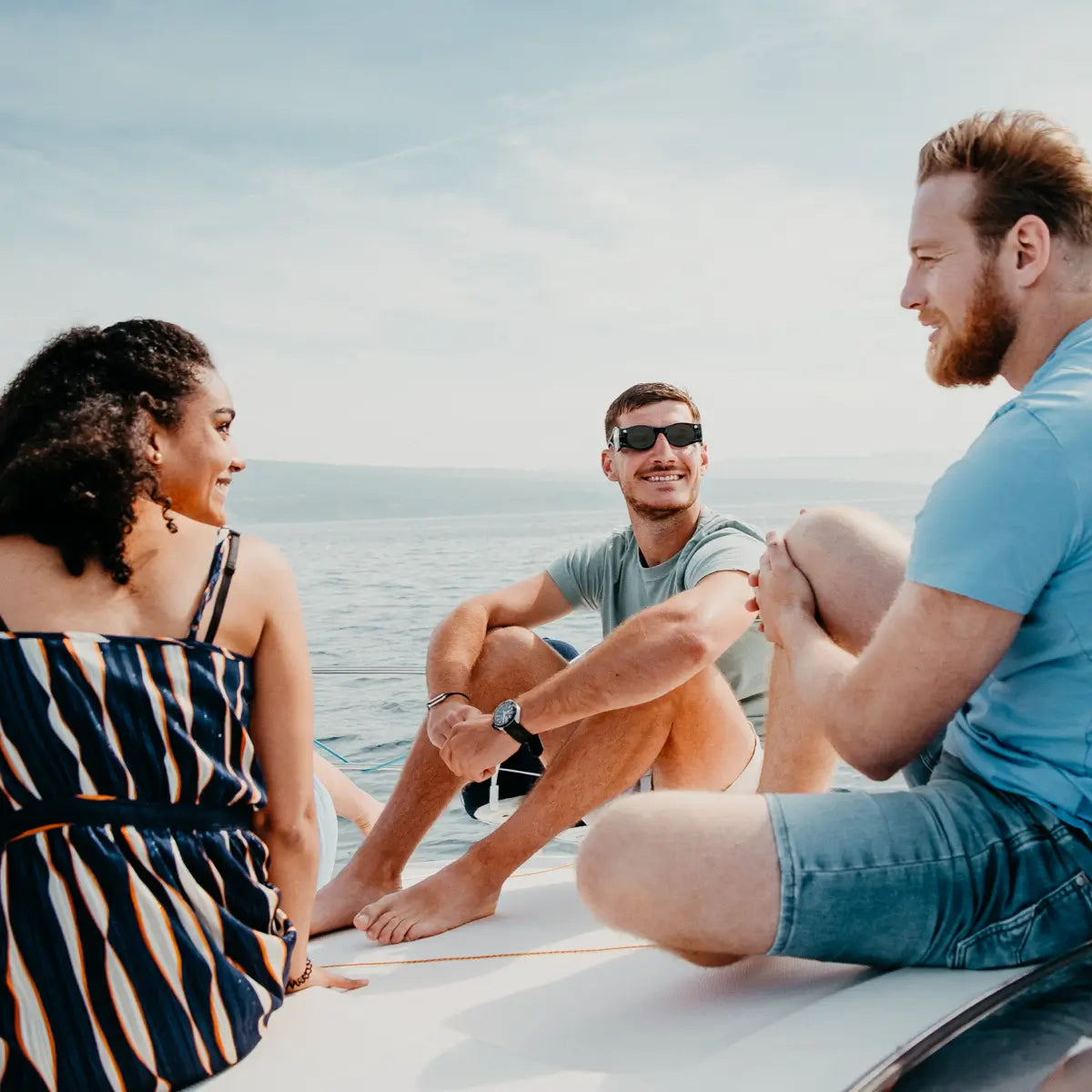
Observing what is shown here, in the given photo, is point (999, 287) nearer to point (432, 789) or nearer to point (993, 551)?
point (993, 551)

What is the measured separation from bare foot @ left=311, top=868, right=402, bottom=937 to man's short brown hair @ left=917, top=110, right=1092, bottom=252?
1.89 meters

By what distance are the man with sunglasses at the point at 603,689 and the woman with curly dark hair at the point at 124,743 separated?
949 millimetres

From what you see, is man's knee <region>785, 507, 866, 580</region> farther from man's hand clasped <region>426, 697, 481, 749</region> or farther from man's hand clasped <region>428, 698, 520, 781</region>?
man's hand clasped <region>426, 697, 481, 749</region>

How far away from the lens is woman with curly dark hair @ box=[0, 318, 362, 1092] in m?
1.34

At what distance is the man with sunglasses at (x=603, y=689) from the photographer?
2453 millimetres

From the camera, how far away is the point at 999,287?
65.0 inches

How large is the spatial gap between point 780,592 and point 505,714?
33.3 inches

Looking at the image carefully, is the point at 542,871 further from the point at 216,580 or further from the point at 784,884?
the point at 216,580

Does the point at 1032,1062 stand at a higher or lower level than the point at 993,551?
lower

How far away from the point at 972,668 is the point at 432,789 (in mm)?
1623

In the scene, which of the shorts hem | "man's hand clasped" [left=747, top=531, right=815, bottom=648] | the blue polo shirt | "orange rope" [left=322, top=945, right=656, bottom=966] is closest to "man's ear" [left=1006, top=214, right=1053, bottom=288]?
the blue polo shirt

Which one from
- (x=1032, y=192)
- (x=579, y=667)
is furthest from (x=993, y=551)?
(x=579, y=667)

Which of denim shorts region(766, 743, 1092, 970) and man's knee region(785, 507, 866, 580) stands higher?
man's knee region(785, 507, 866, 580)

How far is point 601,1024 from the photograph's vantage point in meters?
1.74
